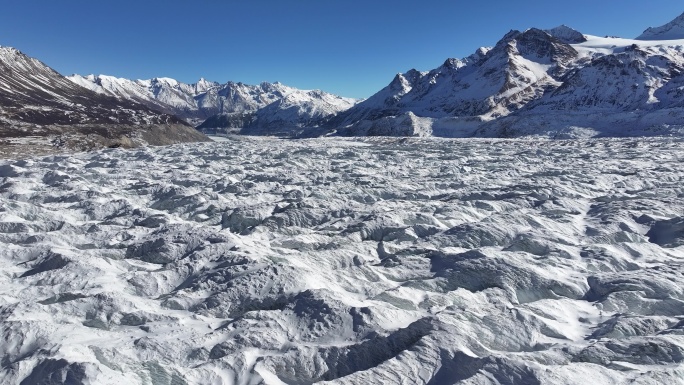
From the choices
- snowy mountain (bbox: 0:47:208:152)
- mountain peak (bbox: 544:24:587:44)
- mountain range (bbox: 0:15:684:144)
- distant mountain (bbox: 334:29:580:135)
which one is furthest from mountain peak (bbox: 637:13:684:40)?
snowy mountain (bbox: 0:47:208:152)

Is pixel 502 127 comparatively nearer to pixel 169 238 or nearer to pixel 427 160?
pixel 427 160

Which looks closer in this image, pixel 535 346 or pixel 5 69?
pixel 535 346

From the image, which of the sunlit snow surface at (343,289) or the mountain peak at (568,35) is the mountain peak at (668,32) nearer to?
the mountain peak at (568,35)

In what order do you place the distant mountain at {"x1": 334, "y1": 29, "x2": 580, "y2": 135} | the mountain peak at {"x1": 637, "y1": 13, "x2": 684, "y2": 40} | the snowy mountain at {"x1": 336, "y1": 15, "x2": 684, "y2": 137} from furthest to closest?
the mountain peak at {"x1": 637, "y1": 13, "x2": 684, "y2": 40}
the distant mountain at {"x1": 334, "y1": 29, "x2": 580, "y2": 135}
the snowy mountain at {"x1": 336, "y1": 15, "x2": 684, "y2": 137}

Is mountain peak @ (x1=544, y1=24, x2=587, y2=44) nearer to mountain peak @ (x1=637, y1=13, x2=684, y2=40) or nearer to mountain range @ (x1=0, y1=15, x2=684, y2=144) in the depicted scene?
mountain range @ (x1=0, y1=15, x2=684, y2=144)

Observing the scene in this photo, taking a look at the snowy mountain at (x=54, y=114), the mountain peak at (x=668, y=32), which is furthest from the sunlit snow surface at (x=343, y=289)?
the mountain peak at (x=668, y=32)

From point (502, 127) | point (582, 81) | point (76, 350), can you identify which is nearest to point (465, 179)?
point (76, 350)
